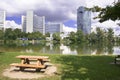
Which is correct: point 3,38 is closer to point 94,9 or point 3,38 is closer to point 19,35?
point 19,35

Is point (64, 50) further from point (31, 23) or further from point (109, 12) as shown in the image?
point (31, 23)

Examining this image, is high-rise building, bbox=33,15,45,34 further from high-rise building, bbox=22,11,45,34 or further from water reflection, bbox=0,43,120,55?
water reflection, bbox=0,43,120,55

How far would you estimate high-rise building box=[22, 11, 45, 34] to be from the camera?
174875 mm

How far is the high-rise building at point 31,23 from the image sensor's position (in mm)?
174875

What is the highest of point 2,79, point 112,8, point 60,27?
point 60,27

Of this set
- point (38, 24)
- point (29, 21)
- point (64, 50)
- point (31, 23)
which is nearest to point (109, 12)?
point (64, 50)

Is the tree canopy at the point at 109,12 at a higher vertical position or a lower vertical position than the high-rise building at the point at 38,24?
lower

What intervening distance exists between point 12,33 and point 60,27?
287ft

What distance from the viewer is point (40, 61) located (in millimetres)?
11344

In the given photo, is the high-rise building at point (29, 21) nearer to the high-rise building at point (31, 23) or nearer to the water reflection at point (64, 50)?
the high-rise building at point (31, 23)

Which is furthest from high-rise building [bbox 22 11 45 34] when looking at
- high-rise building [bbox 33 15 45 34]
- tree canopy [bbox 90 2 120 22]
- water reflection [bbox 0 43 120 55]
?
tree canopy [bbox 90 2 120 22]

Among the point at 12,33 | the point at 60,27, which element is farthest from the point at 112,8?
the point at 60,27

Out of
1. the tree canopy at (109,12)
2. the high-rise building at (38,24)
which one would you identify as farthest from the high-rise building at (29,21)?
the tree canopy at (109,12)

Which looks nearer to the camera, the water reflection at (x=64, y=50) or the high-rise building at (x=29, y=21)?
the water reflection at (x=64, y=50)
